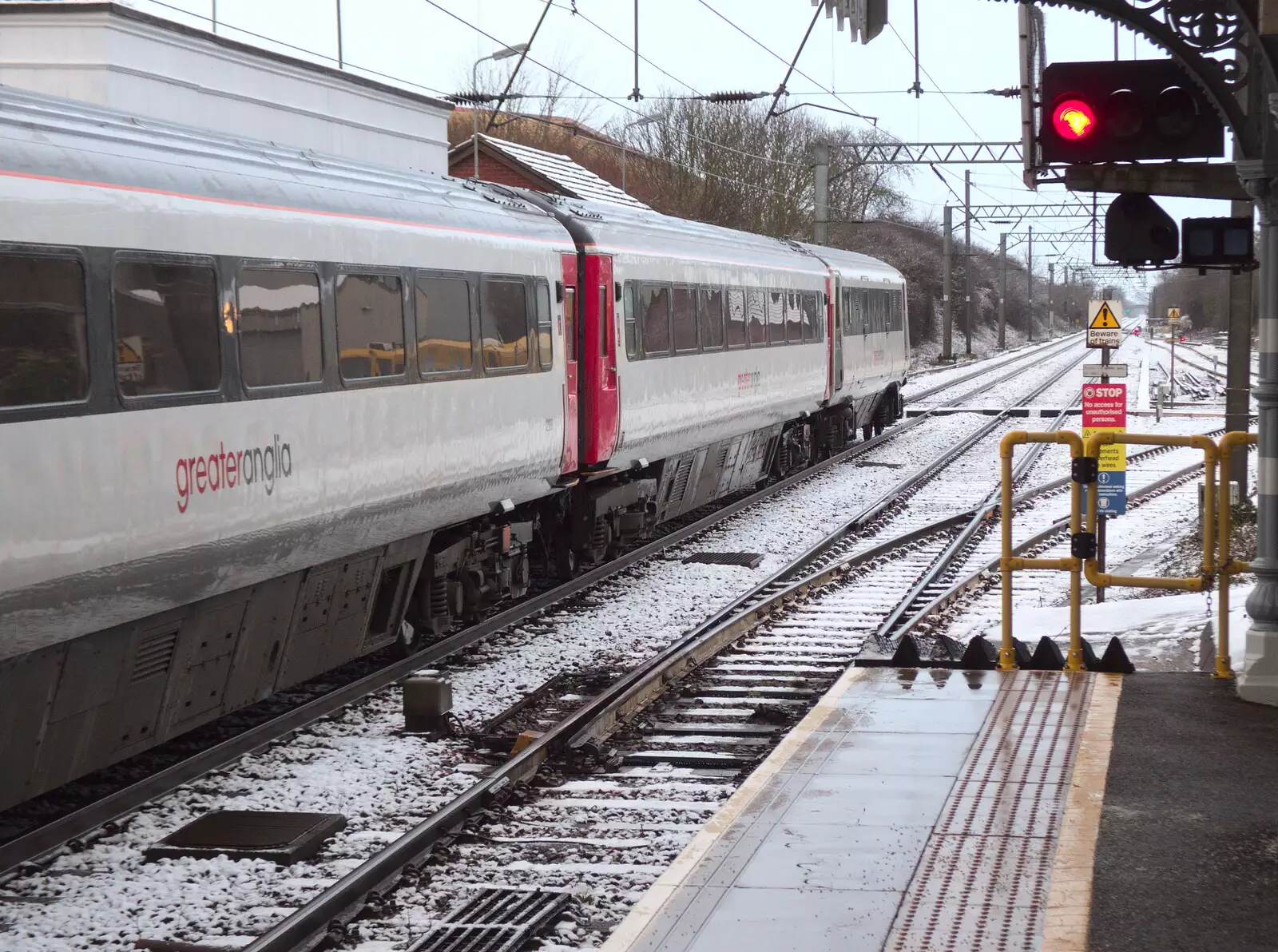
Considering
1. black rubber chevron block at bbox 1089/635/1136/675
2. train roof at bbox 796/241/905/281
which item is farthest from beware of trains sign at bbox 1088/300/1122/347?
black rubber chevron block at bbox 1089/635/1136/675

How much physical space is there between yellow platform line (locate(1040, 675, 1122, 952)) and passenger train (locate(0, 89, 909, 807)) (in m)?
3.99

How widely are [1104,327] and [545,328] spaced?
8227 mm

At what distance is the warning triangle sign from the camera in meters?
17.8

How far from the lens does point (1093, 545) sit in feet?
27.6

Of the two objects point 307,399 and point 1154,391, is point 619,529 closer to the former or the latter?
point 307,399

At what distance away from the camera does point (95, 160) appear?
6.83 m

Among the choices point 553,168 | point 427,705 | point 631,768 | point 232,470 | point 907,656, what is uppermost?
point 553,168

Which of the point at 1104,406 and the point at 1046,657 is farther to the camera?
the point at 1104,406

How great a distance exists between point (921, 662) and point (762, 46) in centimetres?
1555

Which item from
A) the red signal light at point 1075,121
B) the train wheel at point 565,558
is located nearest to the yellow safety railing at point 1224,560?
the red signal light at point 1075,121

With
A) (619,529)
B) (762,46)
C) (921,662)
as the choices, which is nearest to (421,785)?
(921,662)

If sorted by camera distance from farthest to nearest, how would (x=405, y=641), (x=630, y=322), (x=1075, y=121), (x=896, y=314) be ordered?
(x=896, y=314) → (x=630, y=322) → (x=405, y=641) → (x=1075, y=121)

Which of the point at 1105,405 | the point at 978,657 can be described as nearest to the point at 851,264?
the point at 1105,405

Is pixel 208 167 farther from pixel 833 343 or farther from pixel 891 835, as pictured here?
pixel 833 343
